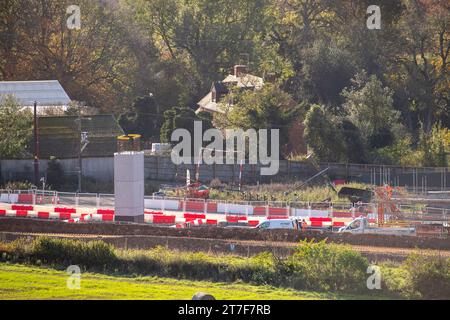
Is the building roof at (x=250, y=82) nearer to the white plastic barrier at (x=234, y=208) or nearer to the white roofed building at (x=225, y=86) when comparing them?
the white roofed building at (x=225, y=86)

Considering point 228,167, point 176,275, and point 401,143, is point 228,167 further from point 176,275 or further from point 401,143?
point 176,275

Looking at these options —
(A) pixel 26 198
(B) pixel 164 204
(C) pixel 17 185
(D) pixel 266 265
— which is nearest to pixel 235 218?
(B) pixel 164 204

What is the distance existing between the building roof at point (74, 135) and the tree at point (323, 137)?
11636mm

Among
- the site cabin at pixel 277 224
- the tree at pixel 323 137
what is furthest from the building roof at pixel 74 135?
the site cabin at pixel 277 224

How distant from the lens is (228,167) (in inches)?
2384

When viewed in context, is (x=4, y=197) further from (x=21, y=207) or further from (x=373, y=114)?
(x=373, y=114)

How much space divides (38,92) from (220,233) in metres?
34.0

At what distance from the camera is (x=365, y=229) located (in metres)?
42.1

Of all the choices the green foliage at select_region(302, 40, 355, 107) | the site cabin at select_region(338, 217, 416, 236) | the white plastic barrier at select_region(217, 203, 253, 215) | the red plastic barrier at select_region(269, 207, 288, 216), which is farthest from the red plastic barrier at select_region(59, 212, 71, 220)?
the green foliage at select_region(302, 40, 355, 107)
